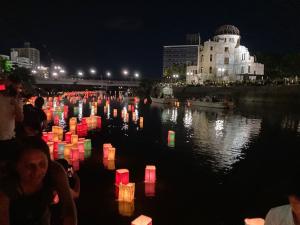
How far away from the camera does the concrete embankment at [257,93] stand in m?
55.8

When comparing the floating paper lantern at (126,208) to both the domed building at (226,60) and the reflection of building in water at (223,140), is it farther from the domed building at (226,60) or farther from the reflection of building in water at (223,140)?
the domed building at (226,60)

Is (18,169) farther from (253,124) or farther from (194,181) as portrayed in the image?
(253,124)

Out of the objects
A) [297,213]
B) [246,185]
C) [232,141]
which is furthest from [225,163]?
[297,213]

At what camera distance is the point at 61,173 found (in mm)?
2951

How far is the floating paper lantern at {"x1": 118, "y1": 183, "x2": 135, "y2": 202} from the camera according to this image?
9.02 metres

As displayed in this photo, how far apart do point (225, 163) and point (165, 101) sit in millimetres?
37217

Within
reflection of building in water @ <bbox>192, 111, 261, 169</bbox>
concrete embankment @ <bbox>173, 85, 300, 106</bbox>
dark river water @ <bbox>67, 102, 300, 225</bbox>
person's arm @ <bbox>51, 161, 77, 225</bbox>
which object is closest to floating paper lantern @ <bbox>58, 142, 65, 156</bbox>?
dark river water @ <bbox>67, 102, 300, 225</bbox>

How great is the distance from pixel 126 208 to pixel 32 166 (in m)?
6.31

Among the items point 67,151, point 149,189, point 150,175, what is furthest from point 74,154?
point 149,189

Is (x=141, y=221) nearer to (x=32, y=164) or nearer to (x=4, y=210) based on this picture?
(x=32, y=164)

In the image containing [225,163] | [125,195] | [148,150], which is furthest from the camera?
[148,150]

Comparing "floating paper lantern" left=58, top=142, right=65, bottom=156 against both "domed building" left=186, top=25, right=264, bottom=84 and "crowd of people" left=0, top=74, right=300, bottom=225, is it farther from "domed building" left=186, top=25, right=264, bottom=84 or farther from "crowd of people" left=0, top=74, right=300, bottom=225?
"domed building" left=186, top=25, right=264, bottom=84

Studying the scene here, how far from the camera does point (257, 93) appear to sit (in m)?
60.7

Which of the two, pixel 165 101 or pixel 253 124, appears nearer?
pixel 253 124
